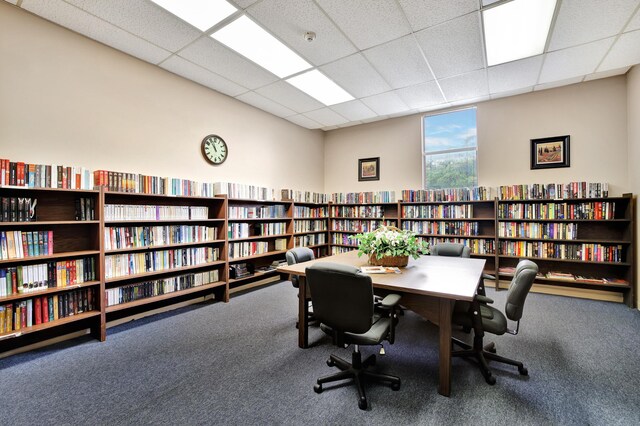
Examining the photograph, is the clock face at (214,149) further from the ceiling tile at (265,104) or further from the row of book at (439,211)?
the row of book at (439,211)

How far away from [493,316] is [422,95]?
3552mm

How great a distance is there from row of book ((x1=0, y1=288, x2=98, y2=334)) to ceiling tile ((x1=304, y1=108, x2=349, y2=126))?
422 centimetres

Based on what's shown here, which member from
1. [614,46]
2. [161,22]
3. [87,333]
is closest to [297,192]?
[161,22]

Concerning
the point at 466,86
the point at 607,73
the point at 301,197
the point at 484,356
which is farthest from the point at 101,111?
the point at 607,73

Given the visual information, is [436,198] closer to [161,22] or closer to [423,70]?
[423,70]

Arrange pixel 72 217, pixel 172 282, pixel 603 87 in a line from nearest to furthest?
pixel 72 217, pixel 172 282, pixel 603 87

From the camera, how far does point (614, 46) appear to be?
309cm

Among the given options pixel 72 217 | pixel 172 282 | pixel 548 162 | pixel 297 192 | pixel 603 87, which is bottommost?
pixel 172 282

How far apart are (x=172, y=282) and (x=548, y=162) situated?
228 inches

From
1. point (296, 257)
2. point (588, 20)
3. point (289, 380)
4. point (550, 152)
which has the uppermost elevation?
point (588, 20)

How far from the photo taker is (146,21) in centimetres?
266

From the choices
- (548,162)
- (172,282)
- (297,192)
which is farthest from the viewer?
(297,192)

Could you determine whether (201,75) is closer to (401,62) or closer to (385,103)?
(401,62)

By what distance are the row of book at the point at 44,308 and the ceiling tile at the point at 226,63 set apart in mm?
2828
